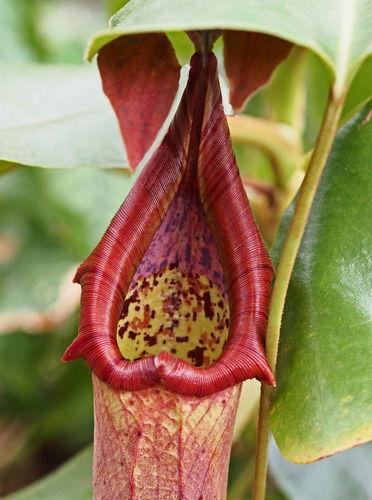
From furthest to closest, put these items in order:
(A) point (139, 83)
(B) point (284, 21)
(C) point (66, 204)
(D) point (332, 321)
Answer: (C) point (66, 204), (A) point (139, 83), (D) point (332, 321), (B) point (284, 21)

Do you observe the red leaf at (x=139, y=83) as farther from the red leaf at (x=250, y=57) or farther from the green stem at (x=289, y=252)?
the green stem at (x=289, y=252)

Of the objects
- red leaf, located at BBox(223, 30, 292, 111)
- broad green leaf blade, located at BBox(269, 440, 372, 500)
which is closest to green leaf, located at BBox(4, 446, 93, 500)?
broad green leaf blade, located at BBox(269, 440, 372, 500)

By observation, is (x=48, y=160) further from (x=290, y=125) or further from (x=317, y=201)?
(x=290, y=125)

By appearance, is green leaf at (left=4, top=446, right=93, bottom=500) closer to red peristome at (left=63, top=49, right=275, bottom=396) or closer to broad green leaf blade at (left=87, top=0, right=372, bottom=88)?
red peristome at (left=63, top=49, right=275, bottom=396)

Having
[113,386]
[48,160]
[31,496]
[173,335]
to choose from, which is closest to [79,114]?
[48,160]

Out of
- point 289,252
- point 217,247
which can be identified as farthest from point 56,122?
point 289,252

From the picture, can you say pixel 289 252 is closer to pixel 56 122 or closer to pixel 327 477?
pixel 56 122
